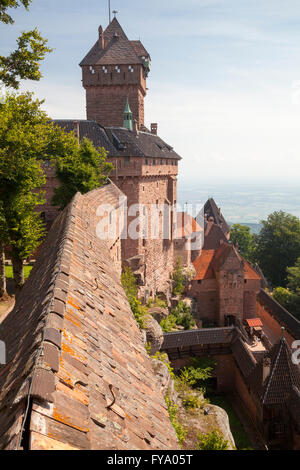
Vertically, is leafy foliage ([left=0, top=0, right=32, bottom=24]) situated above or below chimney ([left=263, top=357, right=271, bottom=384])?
above

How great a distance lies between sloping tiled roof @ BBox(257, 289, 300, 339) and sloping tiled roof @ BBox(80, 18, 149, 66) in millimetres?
30736

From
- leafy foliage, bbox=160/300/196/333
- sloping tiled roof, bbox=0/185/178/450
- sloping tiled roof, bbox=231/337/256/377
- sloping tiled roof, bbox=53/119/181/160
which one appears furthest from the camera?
leafy foliage, bbox=160/300/196/333

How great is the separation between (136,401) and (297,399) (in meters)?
19.5

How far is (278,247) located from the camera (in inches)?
2227

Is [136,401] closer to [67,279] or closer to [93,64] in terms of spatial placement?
[67,279]

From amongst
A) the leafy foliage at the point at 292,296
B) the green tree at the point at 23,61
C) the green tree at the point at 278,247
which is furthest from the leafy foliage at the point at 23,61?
the green tree at the point at 278,247

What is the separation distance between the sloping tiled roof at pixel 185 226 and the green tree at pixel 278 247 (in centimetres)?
1920

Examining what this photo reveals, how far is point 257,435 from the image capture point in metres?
20.4

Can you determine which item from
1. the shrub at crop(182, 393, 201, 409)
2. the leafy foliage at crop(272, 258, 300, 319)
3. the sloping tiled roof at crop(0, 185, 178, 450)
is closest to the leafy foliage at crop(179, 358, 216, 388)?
the shrub at crop(182, 393, 201, 409)

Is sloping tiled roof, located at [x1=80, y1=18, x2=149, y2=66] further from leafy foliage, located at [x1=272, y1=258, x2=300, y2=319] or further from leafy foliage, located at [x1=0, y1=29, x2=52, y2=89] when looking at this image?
leafy foliage, located at [x1=272, y1=258, x2=300, y2=319]

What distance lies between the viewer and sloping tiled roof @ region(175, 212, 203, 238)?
4134 cm

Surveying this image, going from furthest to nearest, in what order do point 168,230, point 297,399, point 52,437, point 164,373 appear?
point 168,230, point 297,399, point 164,373, point 52,437

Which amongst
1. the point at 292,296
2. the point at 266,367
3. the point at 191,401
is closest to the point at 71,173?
the point at 191,401
